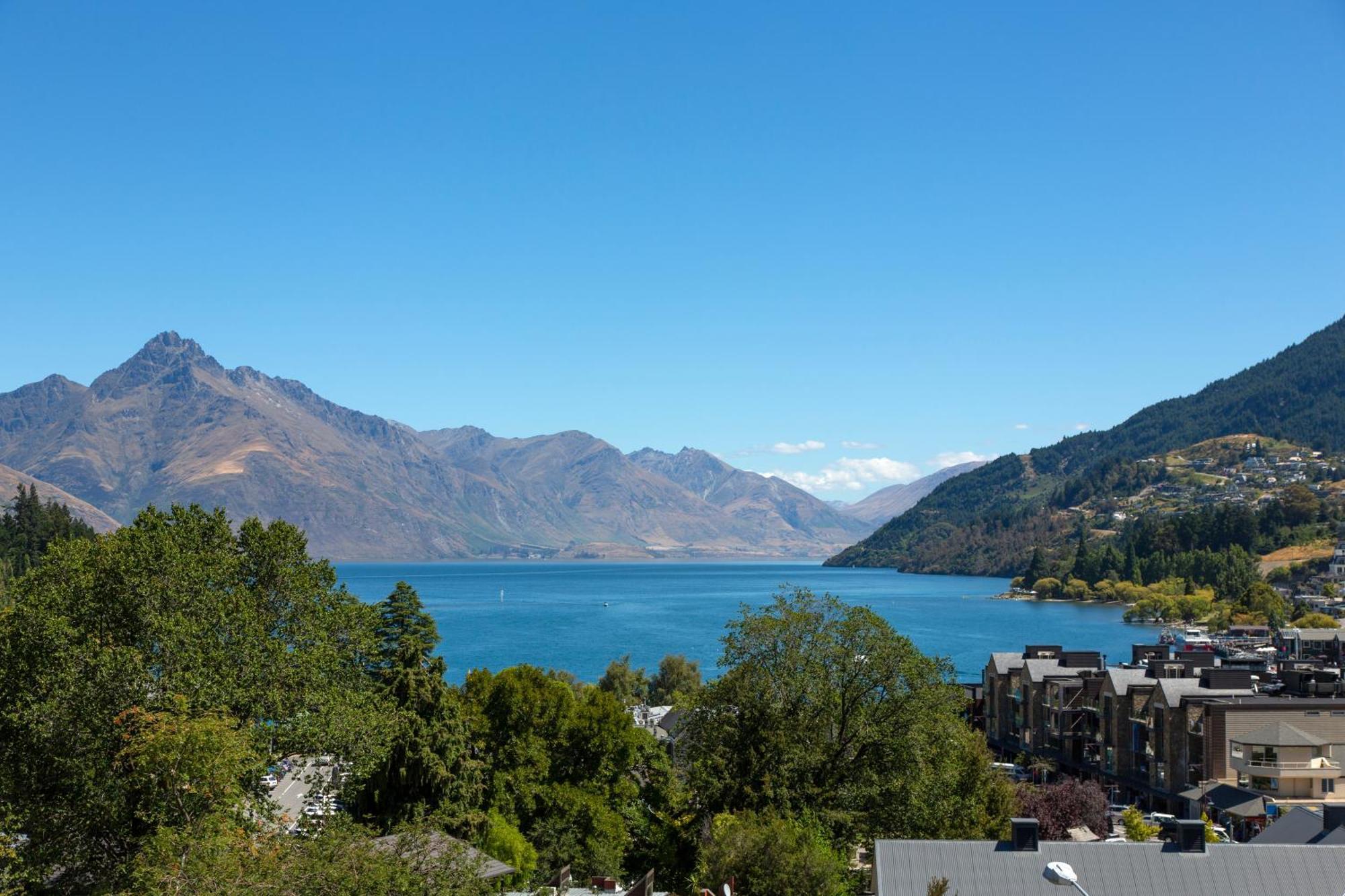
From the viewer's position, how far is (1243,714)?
4819 cm

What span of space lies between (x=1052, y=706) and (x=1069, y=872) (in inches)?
2055

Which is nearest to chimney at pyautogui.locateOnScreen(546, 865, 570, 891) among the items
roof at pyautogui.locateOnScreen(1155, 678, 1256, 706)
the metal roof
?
the metal roof

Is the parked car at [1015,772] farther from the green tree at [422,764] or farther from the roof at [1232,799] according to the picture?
the green tree at [422,764]

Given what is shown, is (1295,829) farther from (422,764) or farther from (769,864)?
(422,764)

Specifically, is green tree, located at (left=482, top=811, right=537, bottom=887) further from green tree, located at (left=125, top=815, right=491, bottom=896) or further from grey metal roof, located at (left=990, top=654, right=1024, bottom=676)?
grey metal roof, located at (left=990, top=654, right=1024, bottom=676)

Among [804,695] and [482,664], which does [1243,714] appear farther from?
[482,664]

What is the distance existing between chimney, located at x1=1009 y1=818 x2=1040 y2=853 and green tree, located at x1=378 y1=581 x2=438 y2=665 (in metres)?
23.5

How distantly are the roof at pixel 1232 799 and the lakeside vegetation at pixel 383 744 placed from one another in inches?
386

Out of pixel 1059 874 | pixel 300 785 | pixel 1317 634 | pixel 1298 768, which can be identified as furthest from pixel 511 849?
pixel 1317 634

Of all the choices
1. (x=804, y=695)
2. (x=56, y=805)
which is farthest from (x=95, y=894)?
(x=804, y=695)

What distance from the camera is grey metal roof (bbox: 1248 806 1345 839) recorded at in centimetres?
3000

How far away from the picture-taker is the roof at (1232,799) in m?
42.2

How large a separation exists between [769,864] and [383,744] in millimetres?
13317

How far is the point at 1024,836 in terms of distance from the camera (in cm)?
2400
